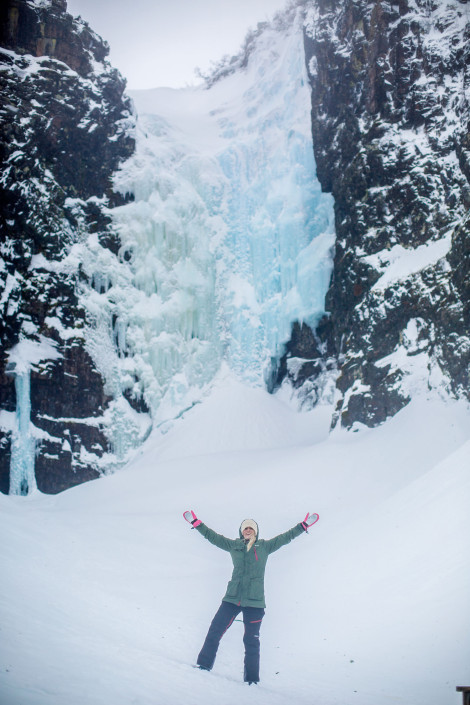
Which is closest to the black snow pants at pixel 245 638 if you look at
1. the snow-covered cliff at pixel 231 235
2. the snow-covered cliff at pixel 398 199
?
the snow-covered cliff at pixel 398 199

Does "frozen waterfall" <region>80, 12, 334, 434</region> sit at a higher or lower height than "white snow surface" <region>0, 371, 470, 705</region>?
higher

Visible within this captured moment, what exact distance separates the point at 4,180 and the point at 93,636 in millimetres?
20844

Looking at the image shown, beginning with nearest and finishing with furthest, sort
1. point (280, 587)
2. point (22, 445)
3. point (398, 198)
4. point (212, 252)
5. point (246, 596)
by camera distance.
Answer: point (246, 596) → point (280, 587) → point (398, 198) → point (22, 445) → point (212, 252)

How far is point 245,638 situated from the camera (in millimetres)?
4395

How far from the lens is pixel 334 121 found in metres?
22.4

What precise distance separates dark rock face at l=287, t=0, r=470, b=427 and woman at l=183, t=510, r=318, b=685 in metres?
11.7

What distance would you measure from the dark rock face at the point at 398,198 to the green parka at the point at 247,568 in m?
11.6

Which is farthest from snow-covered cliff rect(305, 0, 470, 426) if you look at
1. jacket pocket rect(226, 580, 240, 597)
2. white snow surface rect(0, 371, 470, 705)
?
jacket pocket rect(226, 580, 240, 597)

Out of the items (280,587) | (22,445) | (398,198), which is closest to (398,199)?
(398,198)

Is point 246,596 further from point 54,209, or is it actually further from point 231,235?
point 231,235

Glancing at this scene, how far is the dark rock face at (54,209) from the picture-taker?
20750mm

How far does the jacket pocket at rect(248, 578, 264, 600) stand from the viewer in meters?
4.48

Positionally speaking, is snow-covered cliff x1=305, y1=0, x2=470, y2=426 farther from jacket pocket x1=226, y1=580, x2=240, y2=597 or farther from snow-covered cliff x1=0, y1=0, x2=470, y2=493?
jacket pocket x1=226, y1=580, x2=240, y2=597

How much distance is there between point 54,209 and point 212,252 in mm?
7282
